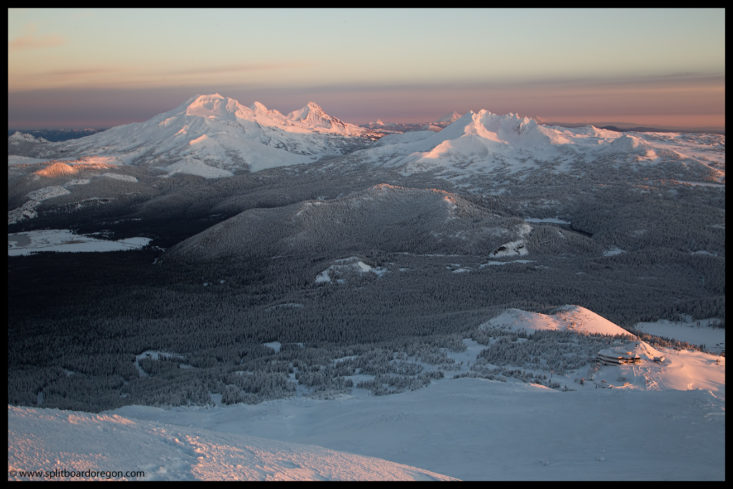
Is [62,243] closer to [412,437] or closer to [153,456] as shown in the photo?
[412,437]

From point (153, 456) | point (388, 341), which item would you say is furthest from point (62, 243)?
point (153, 456)

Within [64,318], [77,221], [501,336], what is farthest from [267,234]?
[77,221]

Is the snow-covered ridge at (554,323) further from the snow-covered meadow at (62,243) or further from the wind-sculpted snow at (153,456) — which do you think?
the snow-covered meadow at (62,243)

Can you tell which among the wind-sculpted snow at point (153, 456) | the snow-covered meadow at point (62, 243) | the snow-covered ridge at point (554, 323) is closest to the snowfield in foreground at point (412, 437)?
the wind-sculpted snow at point (153, 456)

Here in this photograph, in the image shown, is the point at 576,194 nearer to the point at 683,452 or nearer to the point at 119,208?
the point at 683,452
